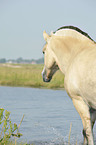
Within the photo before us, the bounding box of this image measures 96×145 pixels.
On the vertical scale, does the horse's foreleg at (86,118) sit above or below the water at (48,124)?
above

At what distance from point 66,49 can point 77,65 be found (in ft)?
2.22

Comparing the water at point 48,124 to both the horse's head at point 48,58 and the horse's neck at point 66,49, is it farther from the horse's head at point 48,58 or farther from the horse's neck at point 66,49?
the horse's neck at point 66,49

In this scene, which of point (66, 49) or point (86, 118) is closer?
point (86, 118)

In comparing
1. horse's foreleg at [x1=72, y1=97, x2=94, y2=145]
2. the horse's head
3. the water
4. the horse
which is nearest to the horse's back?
the horse

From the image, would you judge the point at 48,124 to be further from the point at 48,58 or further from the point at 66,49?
the point at 66,49

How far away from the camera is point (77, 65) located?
5027mm

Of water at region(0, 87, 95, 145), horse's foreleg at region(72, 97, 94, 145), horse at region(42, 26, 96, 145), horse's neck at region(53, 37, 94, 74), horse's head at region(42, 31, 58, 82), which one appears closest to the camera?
horse at region(42, 26, 96, 145)

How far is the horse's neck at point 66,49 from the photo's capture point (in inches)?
213

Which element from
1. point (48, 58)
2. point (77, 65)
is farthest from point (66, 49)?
point (77, 65)

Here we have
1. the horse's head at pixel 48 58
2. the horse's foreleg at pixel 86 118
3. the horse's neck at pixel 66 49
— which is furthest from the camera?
the horse's head at pixel 48 58

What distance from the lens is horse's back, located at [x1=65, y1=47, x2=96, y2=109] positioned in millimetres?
4660

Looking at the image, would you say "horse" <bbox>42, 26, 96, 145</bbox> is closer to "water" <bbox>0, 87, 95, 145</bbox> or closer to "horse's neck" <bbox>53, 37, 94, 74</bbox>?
"horse's neck" <bbox>53, 37, 94, 74</bbox>

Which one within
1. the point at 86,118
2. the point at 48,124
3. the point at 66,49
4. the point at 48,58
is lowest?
the point at 48,124

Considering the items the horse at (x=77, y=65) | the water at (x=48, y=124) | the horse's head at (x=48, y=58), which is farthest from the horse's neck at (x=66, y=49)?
the water at (x=48, y=124)
